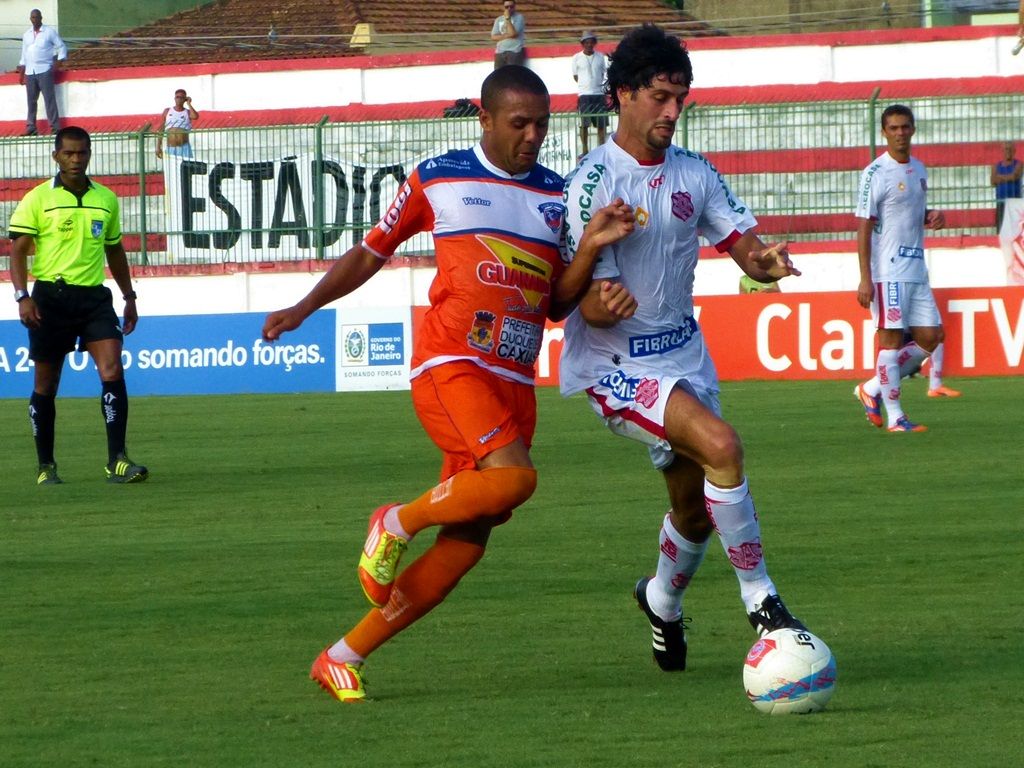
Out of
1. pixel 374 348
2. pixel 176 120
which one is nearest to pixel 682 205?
pixel 374 348

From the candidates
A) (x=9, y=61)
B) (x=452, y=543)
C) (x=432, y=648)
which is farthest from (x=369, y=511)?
(x=9, y=61)

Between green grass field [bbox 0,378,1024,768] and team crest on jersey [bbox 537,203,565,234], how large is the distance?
146cm

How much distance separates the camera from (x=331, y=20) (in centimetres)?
4181

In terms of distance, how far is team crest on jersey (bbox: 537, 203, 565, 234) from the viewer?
6.05 m

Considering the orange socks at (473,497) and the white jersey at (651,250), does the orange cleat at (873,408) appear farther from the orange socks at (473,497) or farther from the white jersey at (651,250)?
the orange socks at (473,497)

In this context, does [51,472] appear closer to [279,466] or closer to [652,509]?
[279,466]

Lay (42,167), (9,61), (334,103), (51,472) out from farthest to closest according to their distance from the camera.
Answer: (9,61)
(334,103)
(42,167)
(51,472)

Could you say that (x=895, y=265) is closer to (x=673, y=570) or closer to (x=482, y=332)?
(x=673, y=570)

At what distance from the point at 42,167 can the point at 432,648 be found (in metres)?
22.9

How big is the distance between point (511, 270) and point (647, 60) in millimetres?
834

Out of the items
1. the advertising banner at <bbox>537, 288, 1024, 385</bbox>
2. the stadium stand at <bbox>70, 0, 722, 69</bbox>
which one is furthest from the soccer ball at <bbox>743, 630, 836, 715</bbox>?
the stadium stand at <bbox>70, 0, 722, 69</bbox>

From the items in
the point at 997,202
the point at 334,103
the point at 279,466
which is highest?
the point at 334,103

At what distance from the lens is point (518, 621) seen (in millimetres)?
7004

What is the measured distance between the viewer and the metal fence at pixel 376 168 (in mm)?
24594
